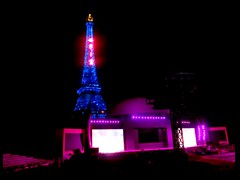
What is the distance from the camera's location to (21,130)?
1903 centimetres

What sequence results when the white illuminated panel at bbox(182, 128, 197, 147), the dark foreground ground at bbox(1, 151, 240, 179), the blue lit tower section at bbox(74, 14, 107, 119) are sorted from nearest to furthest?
the dark foreground ground at bbox(1, 151, 240, 179), the white illuminated panel at bbox(182, 128, 197, 147), the blue lit tower section at bbox(74, 14, 107, 119)

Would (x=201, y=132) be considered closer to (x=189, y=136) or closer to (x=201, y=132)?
(x=201, y=132)

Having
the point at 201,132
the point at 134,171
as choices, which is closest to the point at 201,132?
the point at 201,132

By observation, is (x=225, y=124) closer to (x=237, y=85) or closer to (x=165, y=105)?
(x=165, y=105)

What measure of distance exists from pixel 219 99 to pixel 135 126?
341 inches

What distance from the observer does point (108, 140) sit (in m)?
18.9

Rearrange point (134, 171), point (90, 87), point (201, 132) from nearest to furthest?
point (134, 171) → point (201, 132) → point (90, 87)

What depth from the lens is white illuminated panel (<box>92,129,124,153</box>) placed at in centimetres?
1828

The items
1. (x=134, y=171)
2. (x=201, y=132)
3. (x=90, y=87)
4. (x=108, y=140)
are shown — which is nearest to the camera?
(x=134, y=171)

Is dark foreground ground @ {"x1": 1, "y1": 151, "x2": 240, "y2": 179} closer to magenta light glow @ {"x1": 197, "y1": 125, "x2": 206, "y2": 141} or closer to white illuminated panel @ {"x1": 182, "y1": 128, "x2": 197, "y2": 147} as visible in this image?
white illuminated panel @ {"x1": 182, "y1": 128, "x2": 197, "y2": 147}

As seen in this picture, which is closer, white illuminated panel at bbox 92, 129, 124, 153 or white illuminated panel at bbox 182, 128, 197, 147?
white illuminated panel at bbox 92, 129, 124, 153

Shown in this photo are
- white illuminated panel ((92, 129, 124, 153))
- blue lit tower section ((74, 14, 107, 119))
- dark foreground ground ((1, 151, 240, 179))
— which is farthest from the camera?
blue lit tower section ((74, 14, 107, 119))

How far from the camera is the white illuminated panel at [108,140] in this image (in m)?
18.3

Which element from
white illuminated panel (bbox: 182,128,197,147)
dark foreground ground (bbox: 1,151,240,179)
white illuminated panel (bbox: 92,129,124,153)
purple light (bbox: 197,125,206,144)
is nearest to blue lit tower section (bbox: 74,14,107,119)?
white illuminated panel (bbox: 182,128,197,147)
